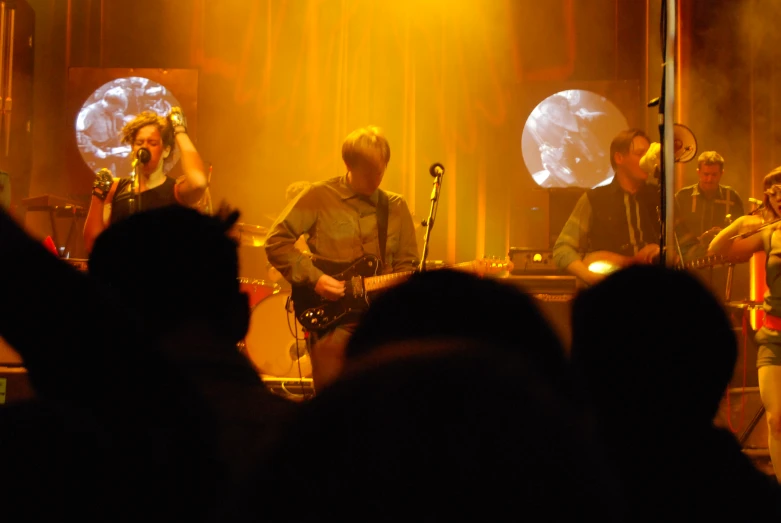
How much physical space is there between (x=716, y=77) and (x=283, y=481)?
7984 mm

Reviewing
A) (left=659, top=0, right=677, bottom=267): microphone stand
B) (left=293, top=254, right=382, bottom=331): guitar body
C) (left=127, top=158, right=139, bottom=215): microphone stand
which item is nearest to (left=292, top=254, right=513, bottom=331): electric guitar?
(left=293, top=254, right=382, bottom=331): guitar body

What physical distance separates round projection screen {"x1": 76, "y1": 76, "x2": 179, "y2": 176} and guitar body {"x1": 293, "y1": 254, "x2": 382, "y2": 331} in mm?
4333

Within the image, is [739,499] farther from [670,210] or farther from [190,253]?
[670,210]

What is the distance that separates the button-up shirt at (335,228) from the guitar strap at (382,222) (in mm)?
17

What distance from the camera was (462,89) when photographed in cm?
848

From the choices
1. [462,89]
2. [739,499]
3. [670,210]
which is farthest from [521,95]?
[739,499]

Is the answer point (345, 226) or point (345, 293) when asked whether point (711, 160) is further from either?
point (345, 293)

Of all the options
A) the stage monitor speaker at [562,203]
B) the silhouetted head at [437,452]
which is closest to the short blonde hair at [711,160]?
the stage monitor speaker at [562,203]

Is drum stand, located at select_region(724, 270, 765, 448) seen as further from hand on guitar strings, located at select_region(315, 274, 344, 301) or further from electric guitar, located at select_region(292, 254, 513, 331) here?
hand on guitar strings, located at select_region(315, 274, 344, 301)

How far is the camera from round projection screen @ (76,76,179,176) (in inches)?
320

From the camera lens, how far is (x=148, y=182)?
427 cm

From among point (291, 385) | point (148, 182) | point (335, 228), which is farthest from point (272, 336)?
point (148, 182)

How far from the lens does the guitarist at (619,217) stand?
4641 millimetres

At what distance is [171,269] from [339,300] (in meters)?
2.93
